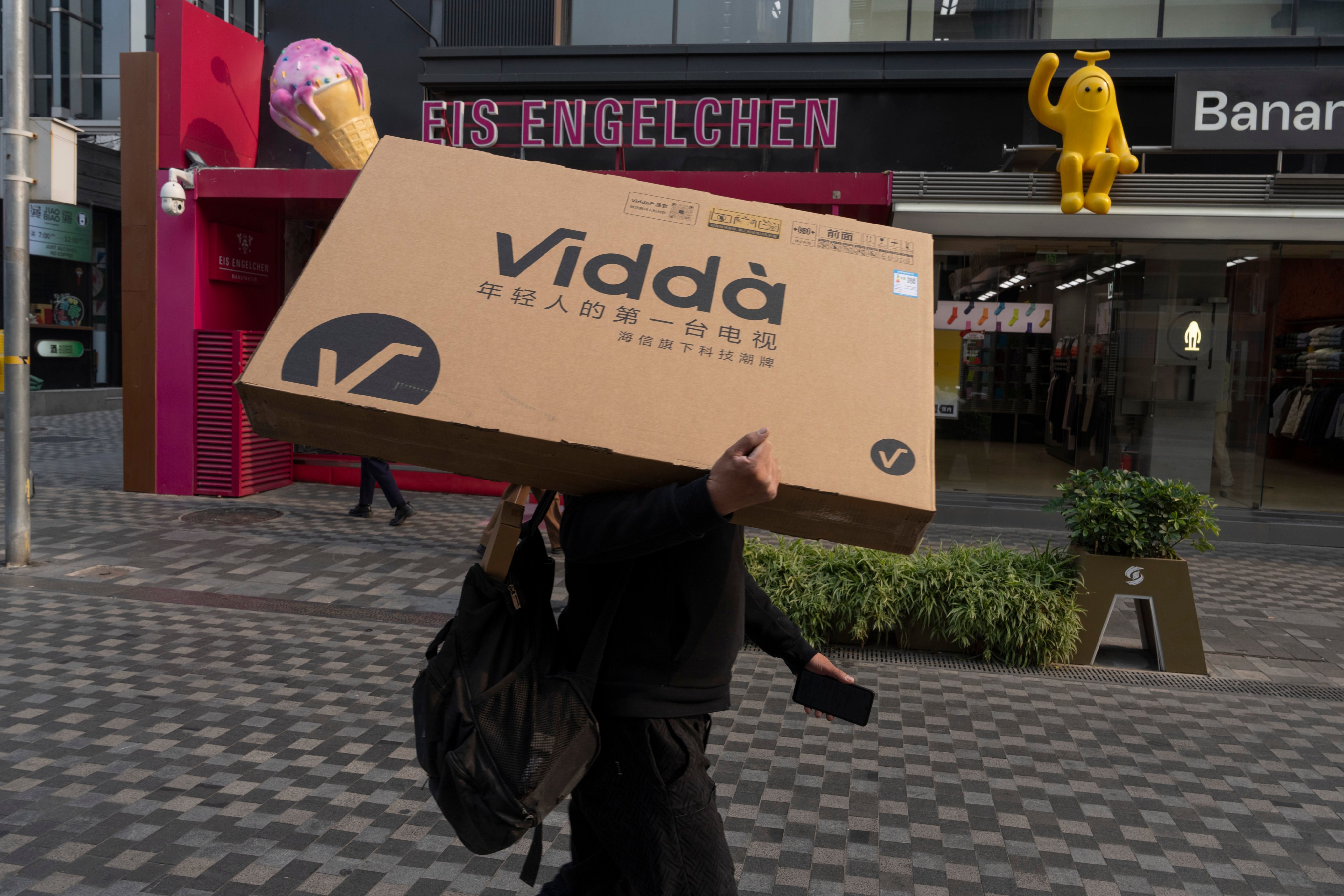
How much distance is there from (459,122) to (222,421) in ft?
14.1

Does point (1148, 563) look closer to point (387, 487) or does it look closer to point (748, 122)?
point (387, 487)

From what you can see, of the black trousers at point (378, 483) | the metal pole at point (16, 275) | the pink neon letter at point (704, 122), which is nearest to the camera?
the metal pole at point (16, 275)

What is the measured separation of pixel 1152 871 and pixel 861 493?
2.69 metres

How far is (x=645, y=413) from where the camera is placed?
1954 millimetres

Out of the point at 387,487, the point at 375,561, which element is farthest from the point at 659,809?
the point at 387,487

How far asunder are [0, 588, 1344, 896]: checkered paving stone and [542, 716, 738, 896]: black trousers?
1.47 meters

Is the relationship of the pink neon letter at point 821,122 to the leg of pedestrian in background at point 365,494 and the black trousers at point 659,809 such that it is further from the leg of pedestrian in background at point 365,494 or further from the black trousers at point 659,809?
the black trousers at point 659,809

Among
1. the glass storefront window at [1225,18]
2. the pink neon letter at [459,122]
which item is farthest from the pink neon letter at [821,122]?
the glass storefront window at [1225,18]

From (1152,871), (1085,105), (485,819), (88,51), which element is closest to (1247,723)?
(1152,871)

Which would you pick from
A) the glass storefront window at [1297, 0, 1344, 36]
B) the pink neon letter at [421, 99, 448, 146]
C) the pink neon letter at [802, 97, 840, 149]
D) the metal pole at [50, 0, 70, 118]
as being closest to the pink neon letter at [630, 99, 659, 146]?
the pink neon letter at [802, 97, 840, 149]

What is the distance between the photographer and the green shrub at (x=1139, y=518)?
243 inches

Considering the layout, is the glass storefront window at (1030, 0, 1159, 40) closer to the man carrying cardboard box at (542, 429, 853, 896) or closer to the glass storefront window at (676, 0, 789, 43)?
the glass storefront window at (676, 0, 789, 43)

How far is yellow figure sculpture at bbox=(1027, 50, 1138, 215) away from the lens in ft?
32.2

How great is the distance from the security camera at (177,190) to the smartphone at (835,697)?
33.3ft
